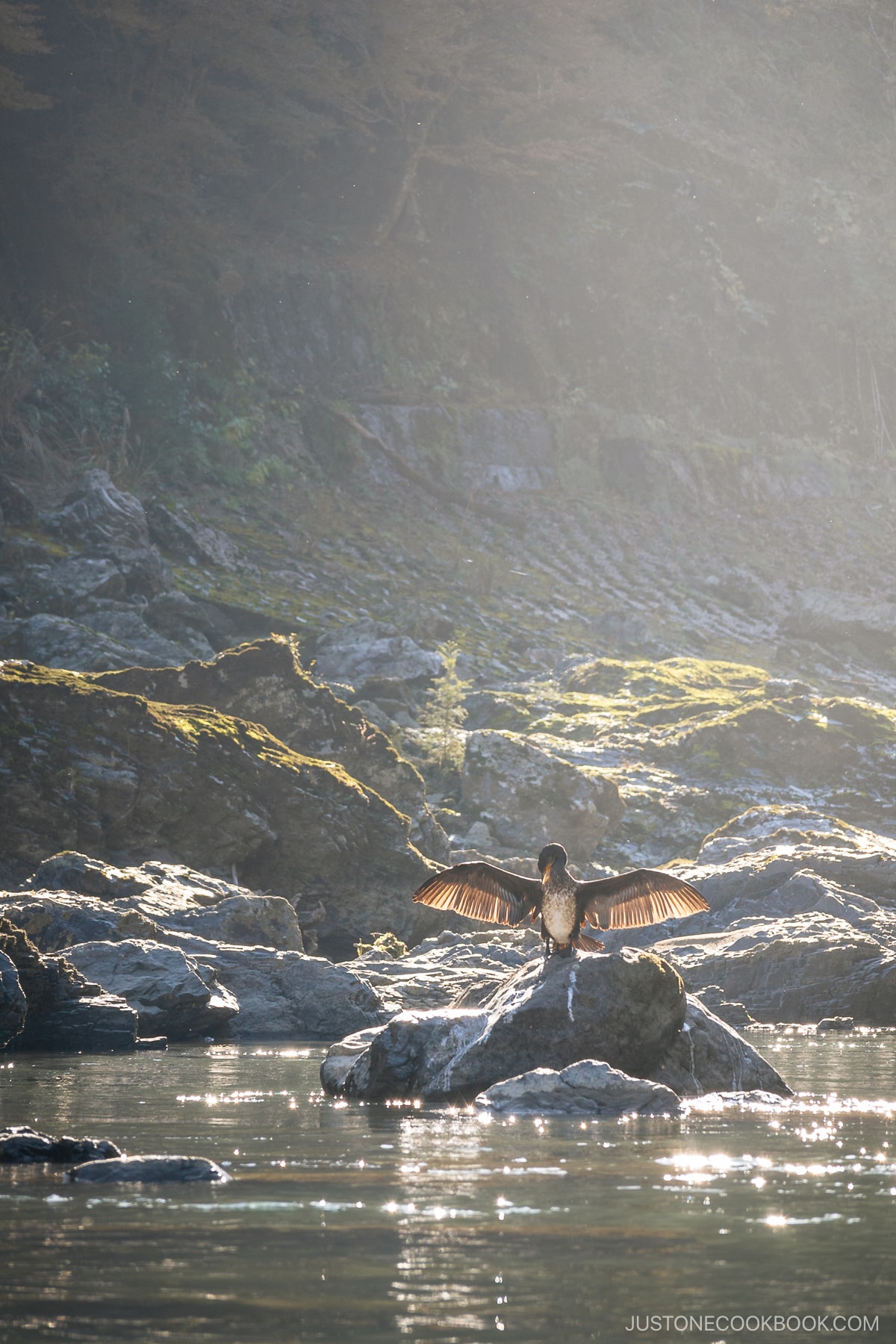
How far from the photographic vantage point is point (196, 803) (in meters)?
21.3

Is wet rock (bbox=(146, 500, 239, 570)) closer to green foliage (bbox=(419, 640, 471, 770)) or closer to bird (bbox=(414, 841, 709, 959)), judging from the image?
green foliage (bbox=(419, 640, 471, 770))

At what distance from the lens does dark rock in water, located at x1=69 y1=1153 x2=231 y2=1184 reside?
7219 millimetres

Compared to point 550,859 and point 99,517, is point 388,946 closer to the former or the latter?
point 550,859

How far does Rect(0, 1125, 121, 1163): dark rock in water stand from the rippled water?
0.93 ft

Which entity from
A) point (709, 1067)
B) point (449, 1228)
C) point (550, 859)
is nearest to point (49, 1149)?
point (449, 1228)

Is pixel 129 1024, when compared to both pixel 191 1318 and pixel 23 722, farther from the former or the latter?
pixel 191 1318

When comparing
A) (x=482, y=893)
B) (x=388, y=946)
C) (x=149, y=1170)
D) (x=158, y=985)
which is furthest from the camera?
(x=388, y=946)

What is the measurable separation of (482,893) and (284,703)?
45.3ft

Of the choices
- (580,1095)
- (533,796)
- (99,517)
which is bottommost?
(533,796)

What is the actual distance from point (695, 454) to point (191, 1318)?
6325 centimetres

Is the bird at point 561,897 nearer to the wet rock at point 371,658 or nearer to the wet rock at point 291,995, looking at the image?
the wet rock at point 291,995

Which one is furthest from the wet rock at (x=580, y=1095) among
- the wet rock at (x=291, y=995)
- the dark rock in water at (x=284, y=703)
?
the dark rock in water at (x=284, y=703)

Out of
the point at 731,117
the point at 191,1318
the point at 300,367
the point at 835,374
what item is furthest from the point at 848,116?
the point at 191,1318

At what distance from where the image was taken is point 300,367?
60.2 meters
